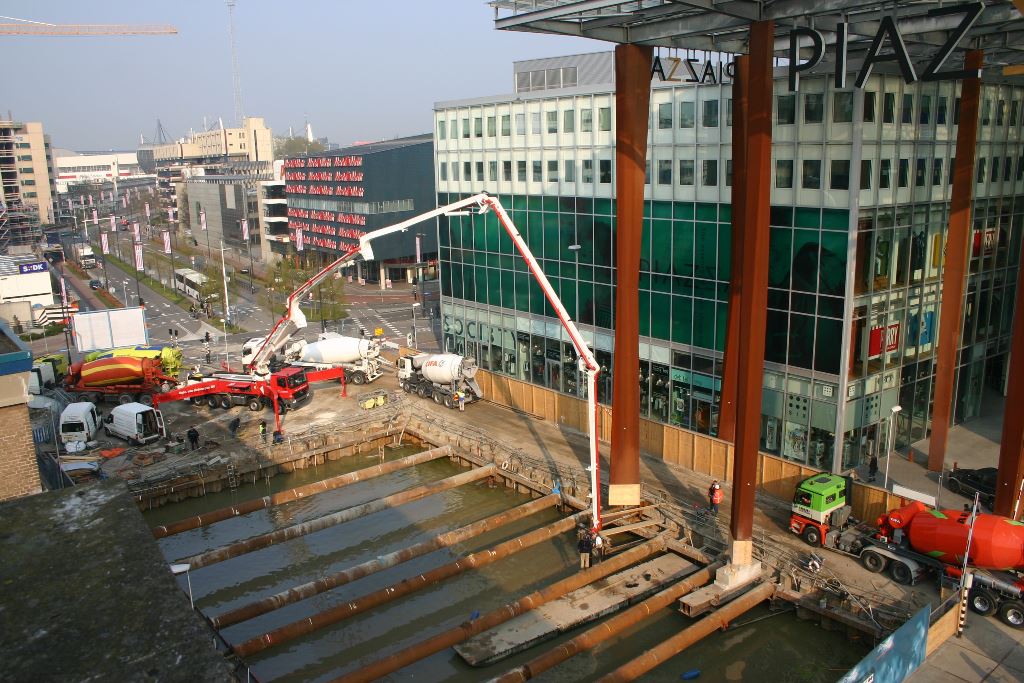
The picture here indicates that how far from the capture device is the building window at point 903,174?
28406 millimetres

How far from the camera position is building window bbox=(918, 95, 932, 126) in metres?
28.9

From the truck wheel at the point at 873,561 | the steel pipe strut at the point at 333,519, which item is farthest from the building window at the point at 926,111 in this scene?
the steel pipe strut at the point at 333,519

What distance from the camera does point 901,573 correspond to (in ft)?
77.1

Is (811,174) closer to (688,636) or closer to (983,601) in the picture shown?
(983,601)

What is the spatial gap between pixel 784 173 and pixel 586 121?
11040mm

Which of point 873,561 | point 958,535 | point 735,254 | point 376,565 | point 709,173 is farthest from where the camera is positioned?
point 709,173

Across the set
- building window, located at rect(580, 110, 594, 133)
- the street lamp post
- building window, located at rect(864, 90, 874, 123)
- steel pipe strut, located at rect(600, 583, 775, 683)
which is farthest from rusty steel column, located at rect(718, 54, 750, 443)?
building window, located at rect(580, 110, 594, 133)

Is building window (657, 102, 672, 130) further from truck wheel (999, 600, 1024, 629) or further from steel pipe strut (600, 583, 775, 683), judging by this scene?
truck wheel (999, 600, 1024, 629)

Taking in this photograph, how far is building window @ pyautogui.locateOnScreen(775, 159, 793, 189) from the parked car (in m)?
12.0

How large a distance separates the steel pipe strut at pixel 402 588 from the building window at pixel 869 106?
54.9 ft

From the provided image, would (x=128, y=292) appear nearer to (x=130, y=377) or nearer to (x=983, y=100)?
(x=130, y=377)

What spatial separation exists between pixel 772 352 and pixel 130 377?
116 ft

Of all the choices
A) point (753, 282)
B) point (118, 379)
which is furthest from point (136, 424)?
point (753, 282)

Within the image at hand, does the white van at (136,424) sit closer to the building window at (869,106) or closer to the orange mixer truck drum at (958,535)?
the orange mixer truck drum at (958,535)
